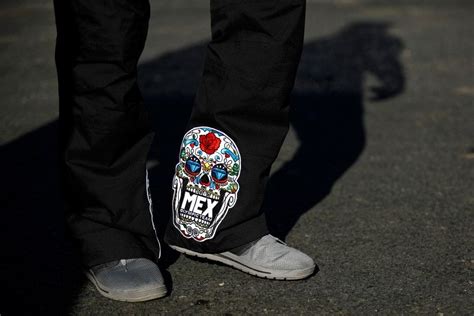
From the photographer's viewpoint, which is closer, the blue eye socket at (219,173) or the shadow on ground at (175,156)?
the blue eye socket at (219,173)

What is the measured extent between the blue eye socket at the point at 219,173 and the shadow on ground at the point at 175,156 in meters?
0.35

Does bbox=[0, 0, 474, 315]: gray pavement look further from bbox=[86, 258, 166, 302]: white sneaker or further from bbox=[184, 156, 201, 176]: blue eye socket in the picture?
bbox=[184, 156, 201, 176]: blue eye socket

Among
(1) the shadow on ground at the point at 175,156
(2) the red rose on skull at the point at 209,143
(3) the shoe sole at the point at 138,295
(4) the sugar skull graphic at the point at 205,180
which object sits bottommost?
(1) the shadow on ground at the point at 175,156

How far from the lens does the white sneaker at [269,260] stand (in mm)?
2387

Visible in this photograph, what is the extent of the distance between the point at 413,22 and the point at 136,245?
5701mm

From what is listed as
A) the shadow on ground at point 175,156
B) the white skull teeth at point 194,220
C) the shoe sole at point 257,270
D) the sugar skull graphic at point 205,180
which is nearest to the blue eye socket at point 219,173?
the sugar skull graphic at point 205,180

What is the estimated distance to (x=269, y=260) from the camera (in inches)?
94.0

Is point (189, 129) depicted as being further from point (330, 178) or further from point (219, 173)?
point (330, 178)

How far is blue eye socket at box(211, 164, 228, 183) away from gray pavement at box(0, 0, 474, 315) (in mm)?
306

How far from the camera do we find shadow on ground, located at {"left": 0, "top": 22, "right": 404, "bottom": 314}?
2475 mm

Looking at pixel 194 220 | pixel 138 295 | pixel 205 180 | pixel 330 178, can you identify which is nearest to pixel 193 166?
pixel 205 180

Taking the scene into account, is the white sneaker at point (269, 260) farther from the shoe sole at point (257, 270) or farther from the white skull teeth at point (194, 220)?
the white skull teeth at point (194, 220)

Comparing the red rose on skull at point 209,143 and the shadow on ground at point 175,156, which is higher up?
the red rose on skull at point 209,143

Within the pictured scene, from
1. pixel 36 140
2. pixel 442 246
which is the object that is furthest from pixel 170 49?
pixel 442 246
